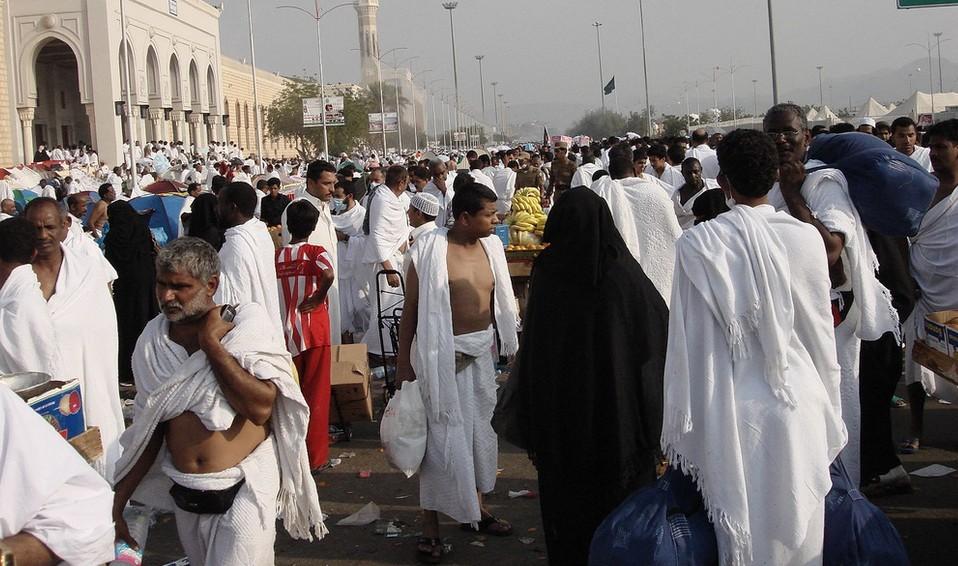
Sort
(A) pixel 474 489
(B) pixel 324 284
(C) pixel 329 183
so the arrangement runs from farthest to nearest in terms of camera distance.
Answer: (C) pixel 329 183, (B) pixel 324 284, (A) pixel 474 489

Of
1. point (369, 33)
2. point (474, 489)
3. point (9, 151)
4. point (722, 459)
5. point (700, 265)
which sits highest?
point (369, 33)

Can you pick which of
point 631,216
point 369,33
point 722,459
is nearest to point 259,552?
point 722,459

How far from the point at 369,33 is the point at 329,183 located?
143 meters

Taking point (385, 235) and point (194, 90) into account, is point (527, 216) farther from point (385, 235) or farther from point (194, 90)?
point (194, 90)

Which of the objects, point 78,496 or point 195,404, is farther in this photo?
point 195,404

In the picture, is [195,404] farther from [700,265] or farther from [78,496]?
[700,265]

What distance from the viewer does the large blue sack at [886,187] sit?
182 inches

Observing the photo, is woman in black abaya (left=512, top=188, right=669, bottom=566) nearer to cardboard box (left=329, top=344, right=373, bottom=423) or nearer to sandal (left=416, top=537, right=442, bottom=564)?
sandal (left=416, top=537, right=442, bottom=564)

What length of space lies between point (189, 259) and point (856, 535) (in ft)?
8.21

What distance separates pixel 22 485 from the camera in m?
2.28

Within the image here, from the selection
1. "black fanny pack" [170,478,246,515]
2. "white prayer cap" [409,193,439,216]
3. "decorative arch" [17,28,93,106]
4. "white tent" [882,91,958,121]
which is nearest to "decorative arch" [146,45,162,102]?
"decorative arch" [17,28,93,106]

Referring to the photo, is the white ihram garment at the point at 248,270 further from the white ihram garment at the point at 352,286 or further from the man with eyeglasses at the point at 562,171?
the man with eyeglasses at the point at 562,171

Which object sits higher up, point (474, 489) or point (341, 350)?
point (341, 350)

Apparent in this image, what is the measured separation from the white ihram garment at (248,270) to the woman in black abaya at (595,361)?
7.50 feet
